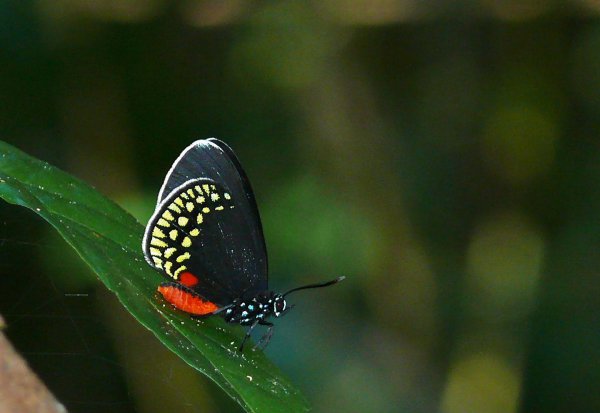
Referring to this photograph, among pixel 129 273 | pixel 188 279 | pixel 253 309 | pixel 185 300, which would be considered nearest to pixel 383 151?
pixel 253 309

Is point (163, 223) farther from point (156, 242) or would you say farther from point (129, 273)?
point (129, 273)

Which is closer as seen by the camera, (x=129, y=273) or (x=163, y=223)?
(x=129, y=273)

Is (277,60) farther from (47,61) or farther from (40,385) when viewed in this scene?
Answer: (40,385)

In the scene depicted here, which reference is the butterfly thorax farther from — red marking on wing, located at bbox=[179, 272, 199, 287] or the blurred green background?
the blurred green background

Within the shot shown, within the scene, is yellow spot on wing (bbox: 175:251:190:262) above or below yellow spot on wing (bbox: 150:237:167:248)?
below

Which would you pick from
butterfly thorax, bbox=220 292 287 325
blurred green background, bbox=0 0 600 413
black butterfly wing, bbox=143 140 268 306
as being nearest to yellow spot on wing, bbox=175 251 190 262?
black butterfly wing, bbox=143 140 268 306

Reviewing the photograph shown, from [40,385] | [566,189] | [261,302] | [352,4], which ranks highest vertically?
[352,4]

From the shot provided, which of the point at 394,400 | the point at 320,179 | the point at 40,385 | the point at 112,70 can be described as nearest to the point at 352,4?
the point at 320,179
